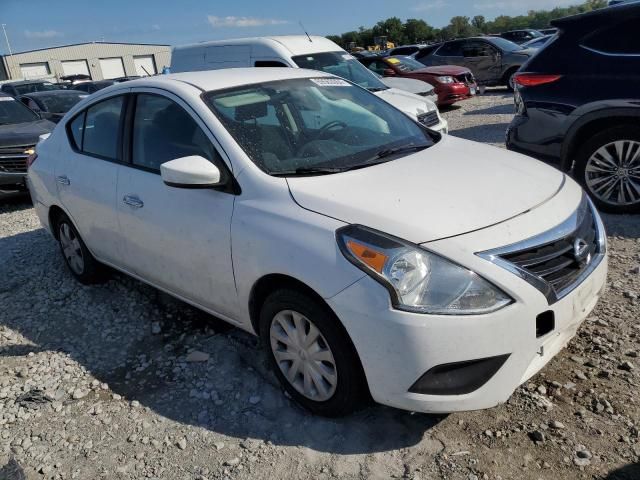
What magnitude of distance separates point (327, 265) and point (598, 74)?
379 centimetres

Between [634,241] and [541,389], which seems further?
[634,241]

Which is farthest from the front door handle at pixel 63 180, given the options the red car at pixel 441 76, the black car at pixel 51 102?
the red car at pixel 441 76

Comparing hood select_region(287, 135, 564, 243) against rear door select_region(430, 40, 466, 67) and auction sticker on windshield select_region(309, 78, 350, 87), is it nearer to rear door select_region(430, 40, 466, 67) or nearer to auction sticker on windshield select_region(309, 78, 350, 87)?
auction sticker on windshield select_region(309, 78, 350, 87)

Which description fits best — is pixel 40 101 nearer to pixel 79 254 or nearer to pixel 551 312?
pixel 79 254

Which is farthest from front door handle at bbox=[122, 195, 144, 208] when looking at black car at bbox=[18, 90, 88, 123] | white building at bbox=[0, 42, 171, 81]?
white building at bbox=[0, 42, 171, 81]

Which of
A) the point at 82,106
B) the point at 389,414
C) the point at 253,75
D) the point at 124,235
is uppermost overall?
the point at 253,75

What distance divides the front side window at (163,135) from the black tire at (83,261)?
4.01 ft

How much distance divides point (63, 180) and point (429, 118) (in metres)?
4.85

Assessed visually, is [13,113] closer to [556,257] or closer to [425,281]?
[425,281]

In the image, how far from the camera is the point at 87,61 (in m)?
66.9

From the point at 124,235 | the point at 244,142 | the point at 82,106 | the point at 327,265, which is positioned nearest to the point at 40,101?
the point at 82,106

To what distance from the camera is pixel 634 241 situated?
14.6ft

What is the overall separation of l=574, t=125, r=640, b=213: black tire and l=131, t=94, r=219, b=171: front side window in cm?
357

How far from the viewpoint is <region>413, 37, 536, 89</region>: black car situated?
1566 centimetres
